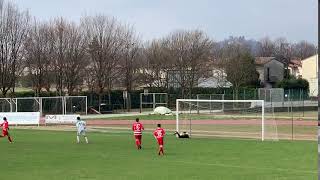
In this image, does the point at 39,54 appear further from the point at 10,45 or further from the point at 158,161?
the point at 158,161

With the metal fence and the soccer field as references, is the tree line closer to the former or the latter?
the metal fence

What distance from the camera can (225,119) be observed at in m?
58.7

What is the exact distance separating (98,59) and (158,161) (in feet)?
197

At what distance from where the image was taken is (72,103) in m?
63.8

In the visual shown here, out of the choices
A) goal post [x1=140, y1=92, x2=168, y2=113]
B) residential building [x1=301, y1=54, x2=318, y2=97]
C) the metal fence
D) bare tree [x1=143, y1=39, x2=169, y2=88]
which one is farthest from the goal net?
residential building [x1=301, y1=54, x2=318, y2=97]

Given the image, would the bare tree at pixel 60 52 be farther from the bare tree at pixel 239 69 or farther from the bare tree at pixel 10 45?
the bare tree at pixel 239 69

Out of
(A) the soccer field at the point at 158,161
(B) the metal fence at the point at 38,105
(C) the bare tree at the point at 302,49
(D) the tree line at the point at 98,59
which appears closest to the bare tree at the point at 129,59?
(D) the tree line at the point at 98,59

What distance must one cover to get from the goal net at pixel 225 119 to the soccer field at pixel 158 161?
9.42 metres

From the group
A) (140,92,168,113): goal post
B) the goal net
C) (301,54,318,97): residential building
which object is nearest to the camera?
the goal net

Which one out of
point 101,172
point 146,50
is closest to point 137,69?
point 146,50

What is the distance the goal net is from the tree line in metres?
25.7

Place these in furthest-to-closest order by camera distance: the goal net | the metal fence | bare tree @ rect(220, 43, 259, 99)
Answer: bare tree @ rect(220, 43, 259, 99), the metal fence, the goal net

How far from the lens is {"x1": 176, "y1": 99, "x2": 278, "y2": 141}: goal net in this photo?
41.3 meters

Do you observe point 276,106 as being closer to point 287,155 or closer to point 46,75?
point 46,75
